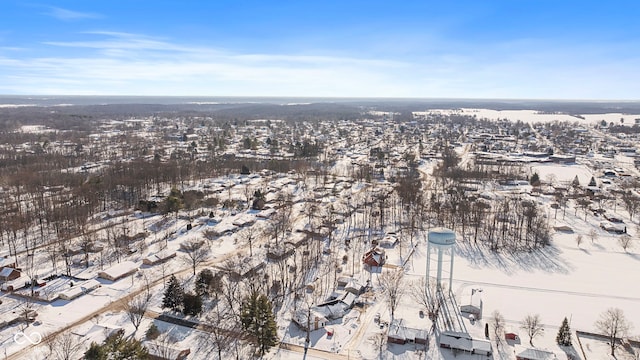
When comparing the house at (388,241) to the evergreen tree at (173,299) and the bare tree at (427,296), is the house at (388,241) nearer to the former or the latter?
the bare tree at (427,296)

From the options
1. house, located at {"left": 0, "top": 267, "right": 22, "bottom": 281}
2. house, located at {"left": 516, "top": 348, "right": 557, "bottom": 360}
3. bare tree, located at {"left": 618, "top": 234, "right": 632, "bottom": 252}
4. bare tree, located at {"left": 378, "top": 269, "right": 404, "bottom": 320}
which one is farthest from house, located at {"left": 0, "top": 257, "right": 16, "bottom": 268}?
bare tree, located at {"left": 618, "top": 234, "right": 632, "bottom": 252}

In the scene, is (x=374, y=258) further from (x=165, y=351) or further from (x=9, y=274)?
(x=9, y=274)

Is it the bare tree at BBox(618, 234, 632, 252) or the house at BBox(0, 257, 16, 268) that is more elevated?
the bare tree at BBox(618, 234, 632, 252)

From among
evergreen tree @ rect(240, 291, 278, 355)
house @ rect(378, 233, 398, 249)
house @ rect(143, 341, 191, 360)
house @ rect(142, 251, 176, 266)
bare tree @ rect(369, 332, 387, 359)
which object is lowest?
bare tree @ rect(369, 332, 387, 359)

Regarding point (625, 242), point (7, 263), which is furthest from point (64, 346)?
point (625, 242)

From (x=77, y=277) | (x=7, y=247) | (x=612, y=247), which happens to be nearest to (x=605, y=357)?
(x=612, y=247)

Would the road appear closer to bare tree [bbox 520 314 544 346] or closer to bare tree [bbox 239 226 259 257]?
bare tree [bbox 239 226 259 257]
